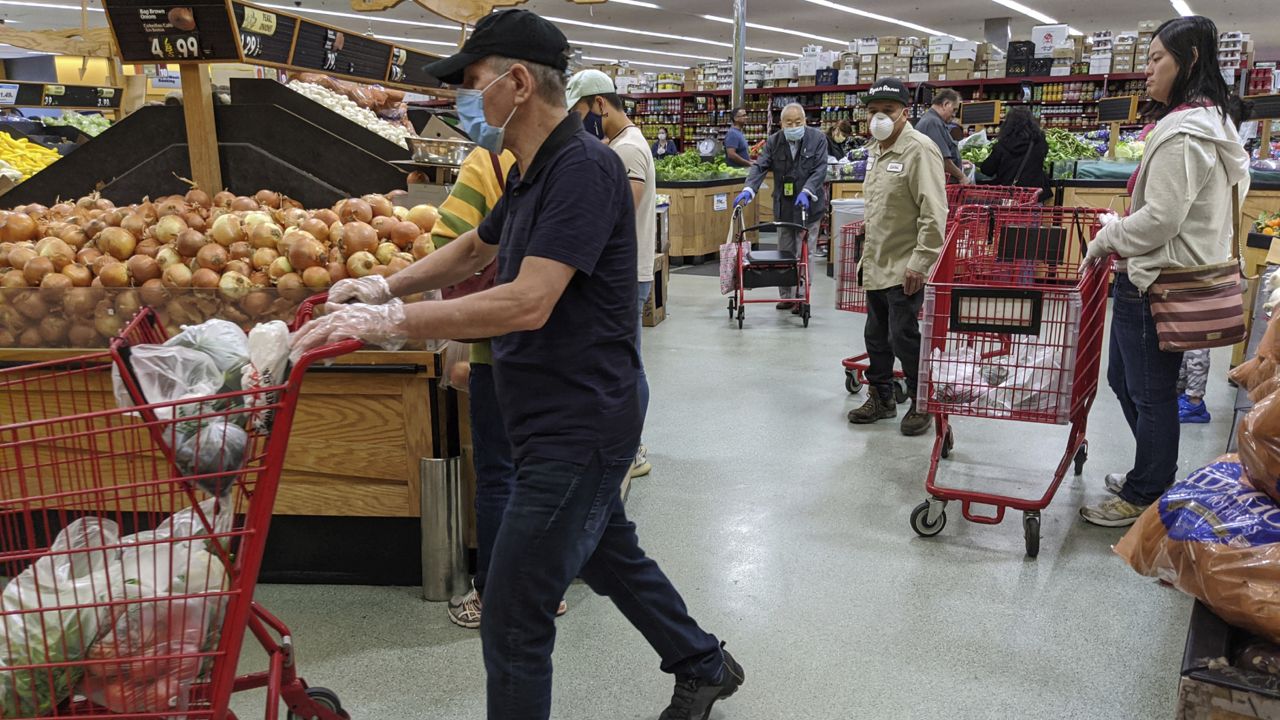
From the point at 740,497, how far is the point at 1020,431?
5.42ft

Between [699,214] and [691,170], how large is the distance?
60 cm

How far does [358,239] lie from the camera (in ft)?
9.61

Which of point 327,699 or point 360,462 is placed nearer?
point 327,699

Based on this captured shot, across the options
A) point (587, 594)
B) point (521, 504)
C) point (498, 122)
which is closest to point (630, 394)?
point (521, 504)

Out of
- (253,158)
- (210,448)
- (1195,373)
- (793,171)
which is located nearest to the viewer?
(210,448)

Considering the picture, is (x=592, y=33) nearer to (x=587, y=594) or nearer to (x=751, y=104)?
(x=751, y=104)

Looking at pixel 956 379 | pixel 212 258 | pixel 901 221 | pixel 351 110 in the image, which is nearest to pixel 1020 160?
pixel 901 221

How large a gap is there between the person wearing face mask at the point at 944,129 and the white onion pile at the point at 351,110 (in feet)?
12.2

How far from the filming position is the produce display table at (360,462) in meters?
2.78

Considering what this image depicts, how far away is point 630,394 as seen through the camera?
175 centimetres

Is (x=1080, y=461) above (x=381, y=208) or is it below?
below

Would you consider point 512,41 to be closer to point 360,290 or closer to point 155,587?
point 360,290

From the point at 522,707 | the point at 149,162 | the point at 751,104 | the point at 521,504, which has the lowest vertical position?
the point at 522,707

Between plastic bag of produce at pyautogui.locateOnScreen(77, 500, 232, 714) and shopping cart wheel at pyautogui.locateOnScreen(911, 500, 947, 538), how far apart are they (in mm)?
2447
